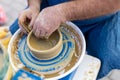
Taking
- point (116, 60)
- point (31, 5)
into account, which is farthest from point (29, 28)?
point (116, 60)

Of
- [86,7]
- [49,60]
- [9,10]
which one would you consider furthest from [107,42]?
[9,10]

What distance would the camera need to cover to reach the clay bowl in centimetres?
94

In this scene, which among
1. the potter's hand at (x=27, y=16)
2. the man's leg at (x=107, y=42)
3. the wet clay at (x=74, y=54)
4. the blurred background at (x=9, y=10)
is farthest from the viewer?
the blurred background at (x=9, y=10)

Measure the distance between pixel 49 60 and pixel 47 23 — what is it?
141 mm

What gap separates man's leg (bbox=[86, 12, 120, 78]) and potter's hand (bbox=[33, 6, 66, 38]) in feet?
1.03

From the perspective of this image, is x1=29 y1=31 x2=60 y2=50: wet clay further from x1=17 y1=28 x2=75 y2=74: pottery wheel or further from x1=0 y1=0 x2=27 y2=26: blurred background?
x1=0 y1=0 x2=27 y2=26: blurred background

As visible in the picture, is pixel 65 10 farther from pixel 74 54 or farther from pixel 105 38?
pixel 105 38

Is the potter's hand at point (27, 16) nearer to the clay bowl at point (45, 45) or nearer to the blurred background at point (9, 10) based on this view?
the clay bowl at point (45, 45)

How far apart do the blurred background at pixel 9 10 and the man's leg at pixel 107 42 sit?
0.92m

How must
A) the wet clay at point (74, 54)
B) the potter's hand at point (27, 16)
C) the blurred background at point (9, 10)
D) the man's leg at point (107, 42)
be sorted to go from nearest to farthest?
the wet clay at point (74, 54)
the potter's hand at point (27, 16)
the man's leg at point (107, 42)
the blurred background at point (9, 10)

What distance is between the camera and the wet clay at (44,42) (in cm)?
99

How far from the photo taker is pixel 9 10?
2100 millimetres

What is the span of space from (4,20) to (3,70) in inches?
46.6

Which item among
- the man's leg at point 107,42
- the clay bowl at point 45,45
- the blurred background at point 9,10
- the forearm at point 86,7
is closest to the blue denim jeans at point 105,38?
the man's leg at point 107,42
